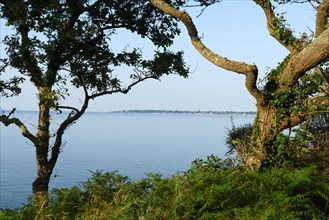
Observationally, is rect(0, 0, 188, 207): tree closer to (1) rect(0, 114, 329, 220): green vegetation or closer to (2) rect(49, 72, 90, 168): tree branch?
(2) rect(49, 72, 90, 168): tree branch

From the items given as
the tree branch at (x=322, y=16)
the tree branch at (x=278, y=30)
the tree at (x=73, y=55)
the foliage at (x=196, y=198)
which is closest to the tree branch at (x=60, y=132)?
the tree at (x=73, y=55)

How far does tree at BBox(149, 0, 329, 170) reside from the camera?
12.7 metres

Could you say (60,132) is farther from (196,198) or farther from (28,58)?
(196,198)

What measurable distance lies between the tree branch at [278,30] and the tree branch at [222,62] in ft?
6.05

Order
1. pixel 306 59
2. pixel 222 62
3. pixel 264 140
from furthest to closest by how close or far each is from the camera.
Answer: pixel 222 62
pixel 264 140
pixel 306 59

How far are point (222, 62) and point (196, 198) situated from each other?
6.77m

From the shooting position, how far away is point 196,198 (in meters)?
7.21

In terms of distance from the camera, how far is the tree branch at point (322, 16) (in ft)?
45.3

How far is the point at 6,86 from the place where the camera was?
20094 millimetres

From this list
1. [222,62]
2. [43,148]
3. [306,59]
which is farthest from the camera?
[43,148]

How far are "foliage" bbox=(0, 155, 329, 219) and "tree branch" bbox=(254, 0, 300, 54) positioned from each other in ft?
18.2

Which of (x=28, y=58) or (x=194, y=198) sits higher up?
(x=28, y=58)

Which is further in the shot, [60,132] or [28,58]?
[60,132]

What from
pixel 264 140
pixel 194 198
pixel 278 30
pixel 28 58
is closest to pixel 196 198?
pixel 194 198
